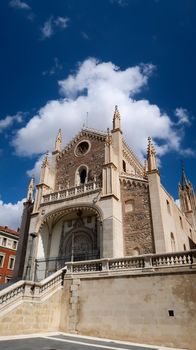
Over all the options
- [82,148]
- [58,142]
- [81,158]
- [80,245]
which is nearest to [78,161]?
[81,158]

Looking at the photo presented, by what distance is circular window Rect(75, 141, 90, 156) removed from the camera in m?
27.3

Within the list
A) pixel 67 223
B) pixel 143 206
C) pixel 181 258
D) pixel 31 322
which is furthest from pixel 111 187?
pixel 31 322

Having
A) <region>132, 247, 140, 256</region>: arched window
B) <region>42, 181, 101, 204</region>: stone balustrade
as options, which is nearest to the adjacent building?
<region>42, 181, 101, 204</region>: stone balustrade

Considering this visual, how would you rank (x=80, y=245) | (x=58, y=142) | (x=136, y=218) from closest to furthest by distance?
1. (x=136, y=218)
2. (x=80, y=245)
3. (x=58, y=142)

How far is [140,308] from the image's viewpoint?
11.5 metres

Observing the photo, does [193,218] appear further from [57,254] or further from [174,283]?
[174,283]

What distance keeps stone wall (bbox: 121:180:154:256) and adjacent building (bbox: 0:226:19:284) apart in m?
23.8

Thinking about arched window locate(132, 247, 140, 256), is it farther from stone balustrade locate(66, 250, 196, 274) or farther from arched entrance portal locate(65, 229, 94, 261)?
stone balustrade locate(66, 250, 196, 274)

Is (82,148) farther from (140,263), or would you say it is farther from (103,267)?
A: (140,263)

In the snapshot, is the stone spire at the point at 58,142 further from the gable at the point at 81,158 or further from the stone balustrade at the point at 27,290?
the stone balustrade at the point at 27,290

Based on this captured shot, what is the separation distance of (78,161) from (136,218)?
32.2 ft

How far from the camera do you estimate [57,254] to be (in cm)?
2269

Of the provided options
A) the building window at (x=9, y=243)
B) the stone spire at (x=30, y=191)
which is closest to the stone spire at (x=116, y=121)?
the stone spire at (x=30, y=191)

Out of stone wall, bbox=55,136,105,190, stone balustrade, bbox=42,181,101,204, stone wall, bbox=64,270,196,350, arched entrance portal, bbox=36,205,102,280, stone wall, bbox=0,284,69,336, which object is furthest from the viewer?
stone wall, bbox=55,136,105,190
